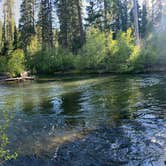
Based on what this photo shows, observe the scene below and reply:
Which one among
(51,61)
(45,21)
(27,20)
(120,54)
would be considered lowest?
(51,61)

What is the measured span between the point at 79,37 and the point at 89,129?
36732mm

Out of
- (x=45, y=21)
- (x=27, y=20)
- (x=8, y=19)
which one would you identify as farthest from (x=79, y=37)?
(x=8, y=19)

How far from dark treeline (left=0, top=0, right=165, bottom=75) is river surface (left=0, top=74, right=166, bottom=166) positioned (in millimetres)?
14234

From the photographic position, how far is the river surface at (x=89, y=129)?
788 cm

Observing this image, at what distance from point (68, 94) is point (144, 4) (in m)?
43.2

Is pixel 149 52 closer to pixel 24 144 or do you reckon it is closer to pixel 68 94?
pixel 68 94

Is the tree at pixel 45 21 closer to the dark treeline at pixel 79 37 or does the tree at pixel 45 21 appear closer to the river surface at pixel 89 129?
the dark treeline at pixel 79 37

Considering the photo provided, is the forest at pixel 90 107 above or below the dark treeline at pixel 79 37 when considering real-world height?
below

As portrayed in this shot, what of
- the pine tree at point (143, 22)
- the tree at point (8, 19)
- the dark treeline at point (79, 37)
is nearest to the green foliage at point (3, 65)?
the dark treeline at point (79, 37)

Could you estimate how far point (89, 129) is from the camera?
10.4 m

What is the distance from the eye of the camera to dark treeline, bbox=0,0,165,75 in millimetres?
31828

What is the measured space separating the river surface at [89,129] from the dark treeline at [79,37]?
1423 cm

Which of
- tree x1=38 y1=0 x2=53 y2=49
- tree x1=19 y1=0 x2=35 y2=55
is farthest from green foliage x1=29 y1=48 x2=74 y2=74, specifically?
tree x1=19 y1=0 x2=35 y2=55

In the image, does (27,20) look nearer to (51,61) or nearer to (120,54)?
(51,61)
